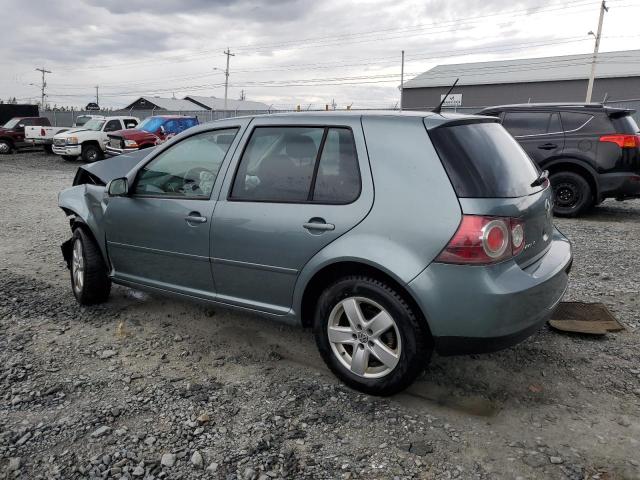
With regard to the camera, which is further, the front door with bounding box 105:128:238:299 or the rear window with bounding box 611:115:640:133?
the rear window with bounding box 611:115:640:133

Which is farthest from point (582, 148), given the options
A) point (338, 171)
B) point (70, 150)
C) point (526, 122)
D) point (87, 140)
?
point (70, 150)

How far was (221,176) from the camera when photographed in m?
3.39

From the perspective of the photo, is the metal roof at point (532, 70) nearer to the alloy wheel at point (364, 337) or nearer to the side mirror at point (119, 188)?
the side mirror at point (119, 188)

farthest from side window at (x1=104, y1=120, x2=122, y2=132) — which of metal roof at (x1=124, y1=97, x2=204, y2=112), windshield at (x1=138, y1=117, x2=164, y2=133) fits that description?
metal roof at (x1=124, y1=97, x2=204, y2=112)

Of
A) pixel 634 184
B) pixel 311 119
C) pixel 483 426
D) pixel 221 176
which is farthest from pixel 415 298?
pixel 634 184

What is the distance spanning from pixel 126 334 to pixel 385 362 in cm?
212

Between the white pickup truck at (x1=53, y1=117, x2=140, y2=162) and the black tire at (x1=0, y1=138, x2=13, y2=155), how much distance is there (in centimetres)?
558

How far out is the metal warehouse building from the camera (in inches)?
1587

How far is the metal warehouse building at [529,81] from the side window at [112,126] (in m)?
25.4

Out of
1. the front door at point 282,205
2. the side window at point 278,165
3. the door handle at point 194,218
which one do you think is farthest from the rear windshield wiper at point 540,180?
the door handle at point 194,218

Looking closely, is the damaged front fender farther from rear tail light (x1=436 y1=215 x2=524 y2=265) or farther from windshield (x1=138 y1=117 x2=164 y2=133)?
windshield (x1=138 y1=117 x2=164 y2=133)

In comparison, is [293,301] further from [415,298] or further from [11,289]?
[11,289]

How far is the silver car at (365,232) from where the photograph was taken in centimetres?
258


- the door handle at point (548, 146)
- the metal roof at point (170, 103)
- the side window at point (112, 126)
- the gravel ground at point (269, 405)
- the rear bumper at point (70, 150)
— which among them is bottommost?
the gravel ground at point (269, 405)
